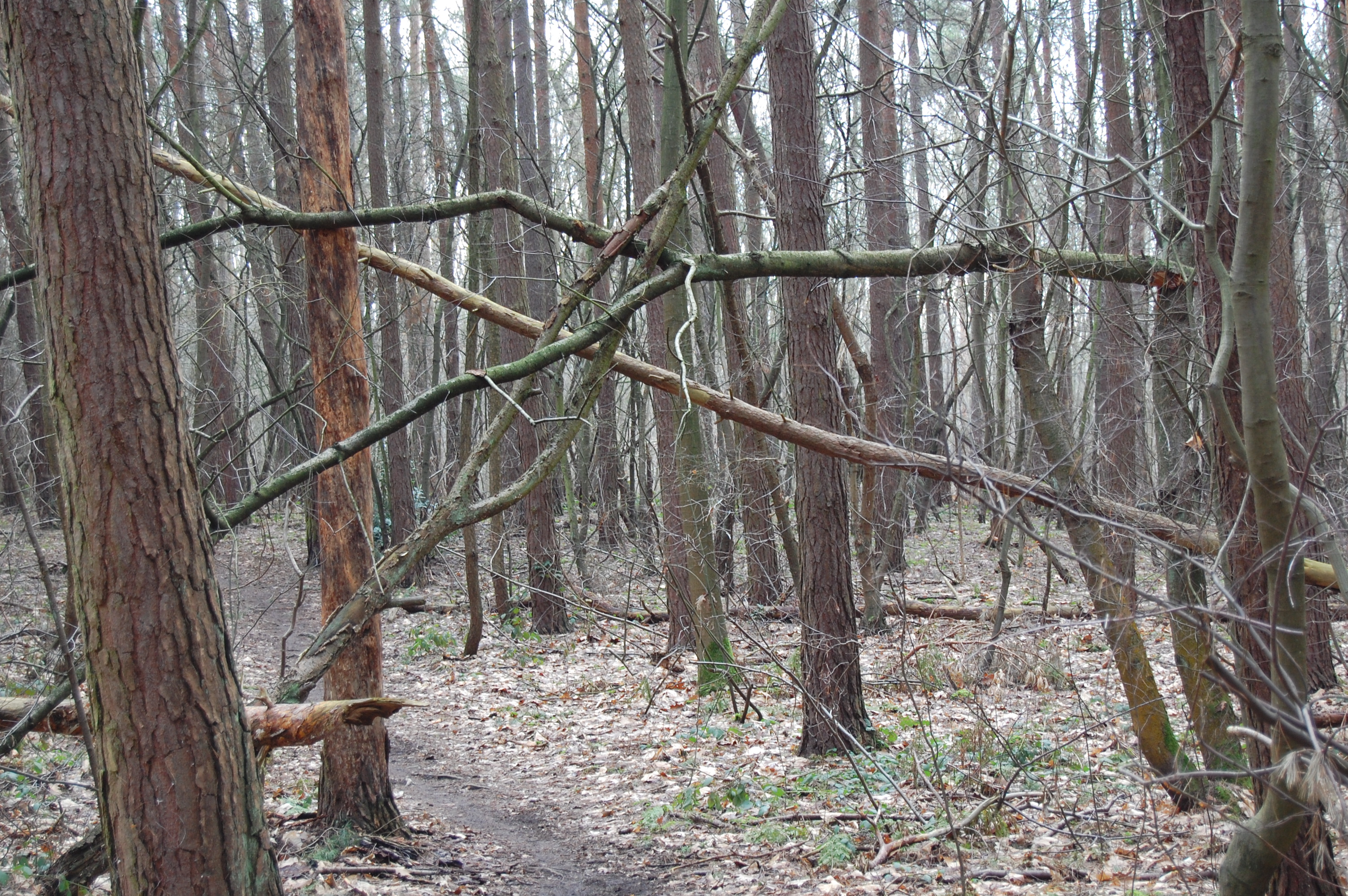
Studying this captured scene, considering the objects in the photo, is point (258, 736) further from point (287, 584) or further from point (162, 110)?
point (162, 110)

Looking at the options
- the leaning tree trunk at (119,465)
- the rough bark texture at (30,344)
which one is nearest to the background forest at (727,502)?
the leaning tree trunk at (119,465)

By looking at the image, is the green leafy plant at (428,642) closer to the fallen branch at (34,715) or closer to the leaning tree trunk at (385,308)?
the leaning tree trunk at (385,308)

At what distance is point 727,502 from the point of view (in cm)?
931

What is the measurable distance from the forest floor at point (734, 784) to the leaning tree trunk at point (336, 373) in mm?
327

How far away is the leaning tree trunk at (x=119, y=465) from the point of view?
280 cm

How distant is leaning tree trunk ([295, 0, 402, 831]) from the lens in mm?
5223

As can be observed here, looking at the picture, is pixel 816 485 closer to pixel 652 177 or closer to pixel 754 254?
pixel 754 254

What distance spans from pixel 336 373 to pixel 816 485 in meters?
3.25

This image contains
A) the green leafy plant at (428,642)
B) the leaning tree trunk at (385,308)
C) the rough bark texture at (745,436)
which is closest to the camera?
the rough bark texture at (745,436)

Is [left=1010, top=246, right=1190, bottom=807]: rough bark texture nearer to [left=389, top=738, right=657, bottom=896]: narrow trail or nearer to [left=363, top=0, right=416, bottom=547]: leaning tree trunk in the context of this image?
[left=389, top=738, right=657, bottom=896]: narrow trail

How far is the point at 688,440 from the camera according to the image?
8227 millimetres

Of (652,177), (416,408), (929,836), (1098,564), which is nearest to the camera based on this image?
(416,408)

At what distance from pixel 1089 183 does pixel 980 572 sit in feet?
24.2

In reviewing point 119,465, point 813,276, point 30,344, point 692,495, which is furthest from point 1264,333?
point 30,344
